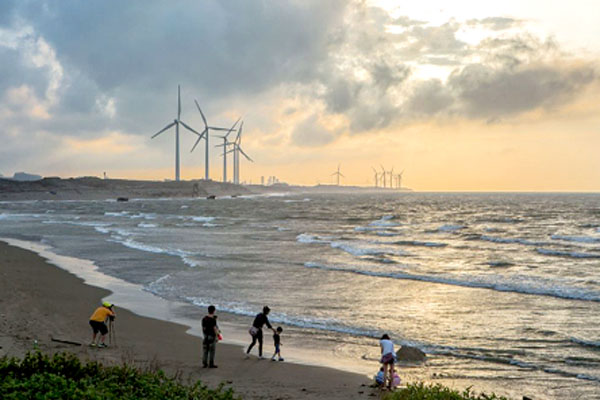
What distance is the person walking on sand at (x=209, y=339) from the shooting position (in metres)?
14.2

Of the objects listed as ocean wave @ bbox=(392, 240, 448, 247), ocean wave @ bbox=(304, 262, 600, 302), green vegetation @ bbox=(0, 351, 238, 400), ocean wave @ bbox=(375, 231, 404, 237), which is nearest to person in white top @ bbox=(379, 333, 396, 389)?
green vegetation @ bbox=(0, 351, 238, 400)

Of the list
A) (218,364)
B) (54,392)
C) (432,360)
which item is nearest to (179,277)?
(218,364)

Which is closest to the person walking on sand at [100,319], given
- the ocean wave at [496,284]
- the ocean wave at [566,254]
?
the ocean wave at [496,284]

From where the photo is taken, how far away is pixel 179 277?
30.2 m

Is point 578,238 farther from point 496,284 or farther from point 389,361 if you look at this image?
point 389,361

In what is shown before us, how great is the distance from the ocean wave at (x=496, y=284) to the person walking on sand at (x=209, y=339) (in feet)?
56.2

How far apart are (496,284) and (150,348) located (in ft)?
61.5

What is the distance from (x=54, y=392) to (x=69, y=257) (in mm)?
31330

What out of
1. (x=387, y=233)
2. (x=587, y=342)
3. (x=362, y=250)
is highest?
(x=387, y=233)

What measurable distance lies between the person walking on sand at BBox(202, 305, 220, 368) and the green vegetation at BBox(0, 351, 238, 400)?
131 inches

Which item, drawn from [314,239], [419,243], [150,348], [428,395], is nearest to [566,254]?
[419,243]

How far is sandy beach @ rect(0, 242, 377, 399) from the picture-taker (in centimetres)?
1293

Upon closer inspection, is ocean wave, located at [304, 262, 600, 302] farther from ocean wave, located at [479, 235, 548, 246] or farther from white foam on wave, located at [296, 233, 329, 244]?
ocean wave, located at [479, 235, 548, 246]

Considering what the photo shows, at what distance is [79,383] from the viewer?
9992mm
